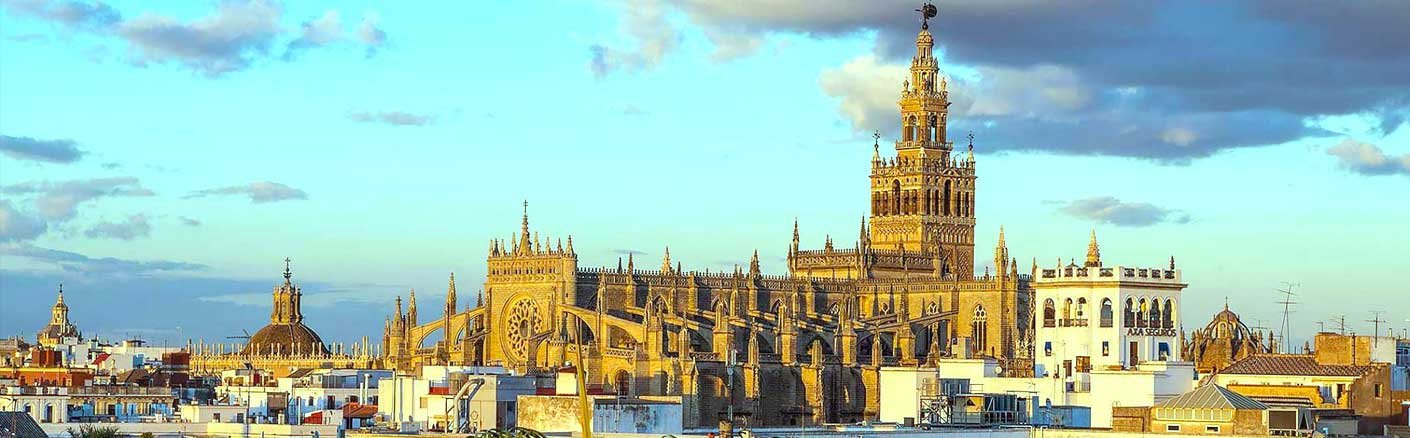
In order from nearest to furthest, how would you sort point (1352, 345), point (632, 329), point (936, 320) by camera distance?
1. point (1352, 345)
2. point (632, 329)
3. point (936, 320)

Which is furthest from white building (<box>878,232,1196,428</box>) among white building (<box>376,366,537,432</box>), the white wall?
the white wall

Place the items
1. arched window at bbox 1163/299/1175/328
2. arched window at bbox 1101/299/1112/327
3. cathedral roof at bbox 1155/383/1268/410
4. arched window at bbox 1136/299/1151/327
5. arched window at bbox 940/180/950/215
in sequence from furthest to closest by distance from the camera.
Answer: arched window at bbox 940/180/950/215, arched window at bbox 1163/299/1175/328, arched window at bbox 1136/299/1151/327, arched window at bbox 1101/299/1112/327, cathedral roof at bbox 1155/383/1268/410

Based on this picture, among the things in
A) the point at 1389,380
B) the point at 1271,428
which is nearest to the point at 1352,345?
the point at 1389,380

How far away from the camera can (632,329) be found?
168 m

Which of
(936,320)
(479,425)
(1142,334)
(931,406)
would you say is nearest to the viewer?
(479,425)

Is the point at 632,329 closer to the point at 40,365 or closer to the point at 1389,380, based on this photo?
the point at 40,365

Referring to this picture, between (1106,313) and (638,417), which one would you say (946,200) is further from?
(638,417)

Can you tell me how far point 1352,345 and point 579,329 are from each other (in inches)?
2376

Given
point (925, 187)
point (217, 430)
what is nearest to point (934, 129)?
point (925, 187)

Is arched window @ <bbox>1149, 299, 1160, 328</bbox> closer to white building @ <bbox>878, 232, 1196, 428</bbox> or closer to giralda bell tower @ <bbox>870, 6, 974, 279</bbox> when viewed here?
white building @ <bbox>878, 232, 1196, 428</bbox>

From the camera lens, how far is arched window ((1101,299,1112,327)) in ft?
455

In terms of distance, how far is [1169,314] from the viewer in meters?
142

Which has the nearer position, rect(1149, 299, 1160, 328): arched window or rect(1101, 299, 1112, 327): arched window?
rect(1101, 299, 1112, 327): arched window

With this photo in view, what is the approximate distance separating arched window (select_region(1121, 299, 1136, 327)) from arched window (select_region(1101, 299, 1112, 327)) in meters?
0.82
